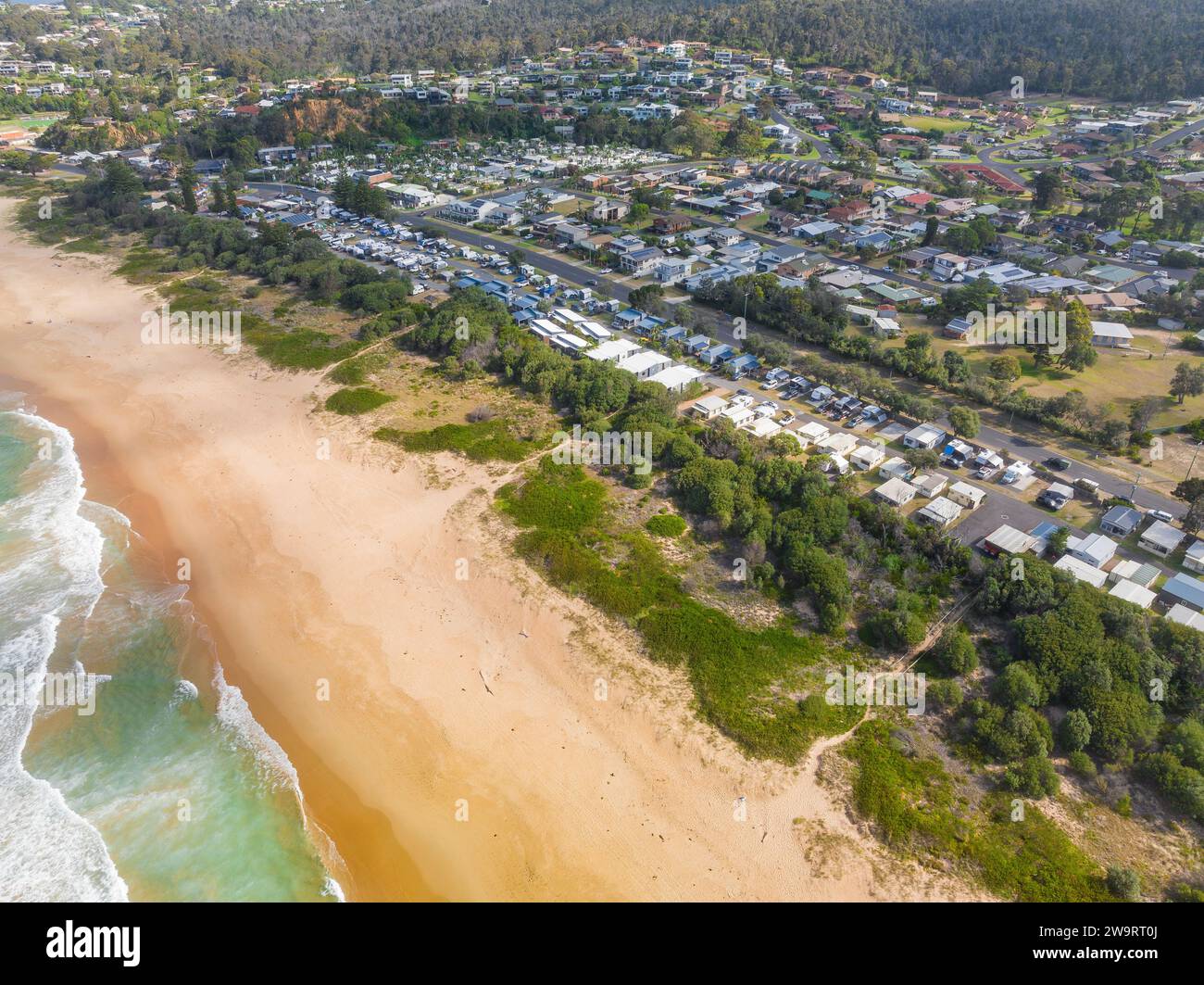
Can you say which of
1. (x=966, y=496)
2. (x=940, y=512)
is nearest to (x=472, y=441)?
(x=940, y=512)

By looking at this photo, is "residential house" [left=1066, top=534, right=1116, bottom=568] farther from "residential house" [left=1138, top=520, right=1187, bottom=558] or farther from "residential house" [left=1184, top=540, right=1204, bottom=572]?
"residential house" [left=1184, top=540, right=1204, bottom=572]

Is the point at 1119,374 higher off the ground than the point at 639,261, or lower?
lower

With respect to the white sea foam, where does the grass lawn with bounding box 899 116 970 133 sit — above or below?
above

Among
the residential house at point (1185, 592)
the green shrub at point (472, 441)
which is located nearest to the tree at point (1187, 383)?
the residential house at point (1185, 592)

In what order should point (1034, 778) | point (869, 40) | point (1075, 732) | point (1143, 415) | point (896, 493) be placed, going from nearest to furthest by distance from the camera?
point (1034, 778) → point (1075, 732) → point (896, 493) → point (1143, 415) → point (869, 40)

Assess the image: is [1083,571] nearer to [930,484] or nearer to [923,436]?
[930,484]

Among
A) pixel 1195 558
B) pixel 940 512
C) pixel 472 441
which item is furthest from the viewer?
pixel 472 441

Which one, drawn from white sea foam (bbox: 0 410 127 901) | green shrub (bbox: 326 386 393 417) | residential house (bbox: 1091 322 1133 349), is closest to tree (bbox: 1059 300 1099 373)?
residential house (bbox: 1091 322 1133 349)
